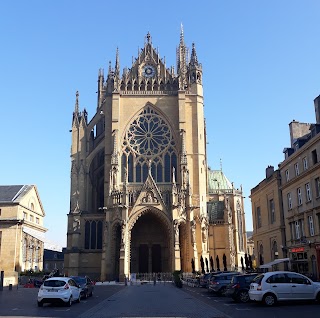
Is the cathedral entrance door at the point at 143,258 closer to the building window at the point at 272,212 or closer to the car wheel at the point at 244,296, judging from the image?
the building window at the point at 272,212

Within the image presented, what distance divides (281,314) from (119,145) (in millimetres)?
44887

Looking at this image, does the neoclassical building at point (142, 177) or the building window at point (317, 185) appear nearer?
the building window at point (317, 185)

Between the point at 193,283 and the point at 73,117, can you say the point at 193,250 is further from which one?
the point at 73,117

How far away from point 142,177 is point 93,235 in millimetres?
10260

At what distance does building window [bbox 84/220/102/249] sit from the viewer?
5841cm

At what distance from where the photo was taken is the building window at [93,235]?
2299 inches

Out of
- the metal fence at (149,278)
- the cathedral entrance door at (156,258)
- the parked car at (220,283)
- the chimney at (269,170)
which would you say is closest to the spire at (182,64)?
the chimney at (269,170)

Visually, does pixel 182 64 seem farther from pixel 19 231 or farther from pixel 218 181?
pixel 19 231

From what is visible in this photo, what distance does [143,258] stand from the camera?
5828 cm

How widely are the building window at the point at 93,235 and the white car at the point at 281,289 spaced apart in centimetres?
4063

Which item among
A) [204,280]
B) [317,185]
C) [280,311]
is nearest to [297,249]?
[317,185]

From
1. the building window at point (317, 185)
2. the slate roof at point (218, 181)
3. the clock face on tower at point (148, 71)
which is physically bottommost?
the building window at point (317, 185)

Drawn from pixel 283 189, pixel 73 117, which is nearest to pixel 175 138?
pixel 73 117

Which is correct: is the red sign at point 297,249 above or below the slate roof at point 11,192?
below
